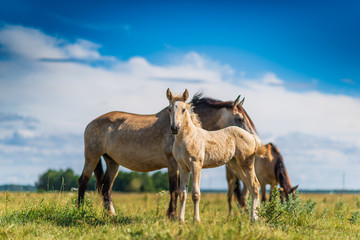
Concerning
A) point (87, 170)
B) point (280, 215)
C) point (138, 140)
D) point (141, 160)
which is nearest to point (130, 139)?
point (138, 140)

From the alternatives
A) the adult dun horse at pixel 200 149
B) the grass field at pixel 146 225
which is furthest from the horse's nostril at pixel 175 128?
the grass field at pixel 146 225

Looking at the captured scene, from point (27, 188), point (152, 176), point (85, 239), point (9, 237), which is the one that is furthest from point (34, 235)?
point (152, 176)

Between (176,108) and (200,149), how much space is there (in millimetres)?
1001

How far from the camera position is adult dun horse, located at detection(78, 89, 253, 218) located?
9.46 metres

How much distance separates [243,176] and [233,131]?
42.5 inches

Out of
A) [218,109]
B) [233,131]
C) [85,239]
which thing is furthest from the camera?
[218,109]

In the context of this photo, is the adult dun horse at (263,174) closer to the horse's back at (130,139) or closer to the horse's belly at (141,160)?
the horse's belly at (141,160)

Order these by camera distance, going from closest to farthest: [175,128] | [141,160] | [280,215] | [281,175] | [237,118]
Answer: [175,128], [280,215], [237,118], [141,160], [281,175]

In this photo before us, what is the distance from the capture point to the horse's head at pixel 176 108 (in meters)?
6.61

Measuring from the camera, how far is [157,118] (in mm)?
10289

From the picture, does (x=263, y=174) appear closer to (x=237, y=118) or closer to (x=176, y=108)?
(x=237, y=118)

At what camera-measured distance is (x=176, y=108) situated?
22.2 ft

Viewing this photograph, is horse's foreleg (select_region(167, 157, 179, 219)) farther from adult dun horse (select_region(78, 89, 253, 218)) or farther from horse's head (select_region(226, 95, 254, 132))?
horse's head (select_region(226, 95, 254, 132))

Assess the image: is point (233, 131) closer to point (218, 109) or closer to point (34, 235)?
point (218, 109)
